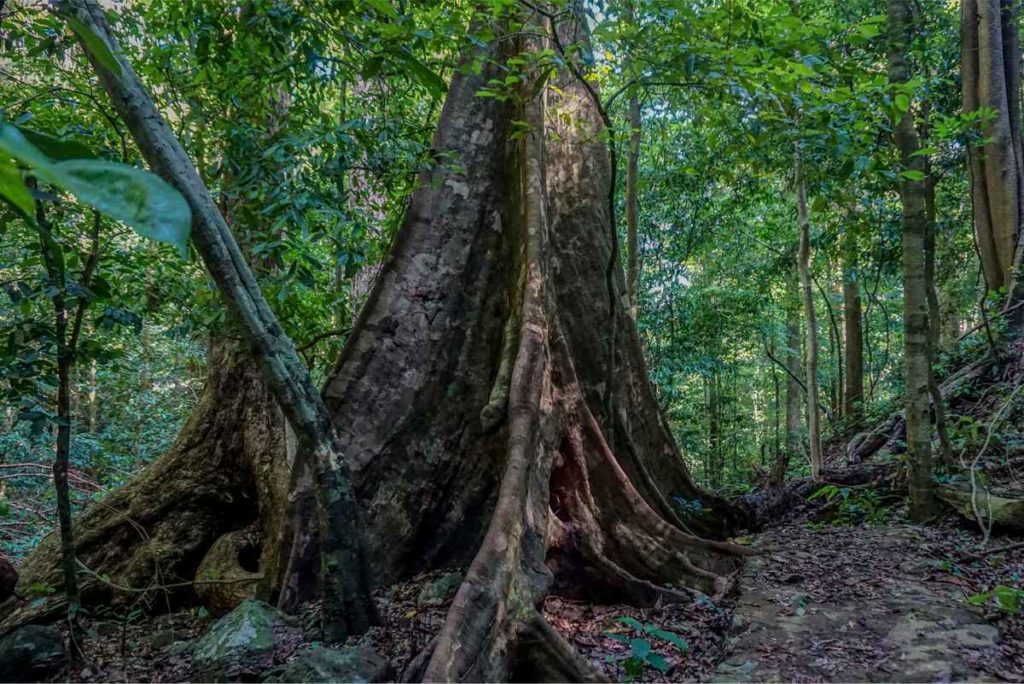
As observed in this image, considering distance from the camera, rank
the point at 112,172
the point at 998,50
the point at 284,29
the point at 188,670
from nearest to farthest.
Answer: the point at 112,172 < the point at 188,670 < the point at 284,29 < the point at 998,50

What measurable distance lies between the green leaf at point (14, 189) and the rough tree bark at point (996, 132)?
32.1 feet

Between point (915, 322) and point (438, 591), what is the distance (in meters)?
4.50

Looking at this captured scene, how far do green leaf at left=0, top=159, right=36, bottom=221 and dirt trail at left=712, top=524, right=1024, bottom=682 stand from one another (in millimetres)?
3474

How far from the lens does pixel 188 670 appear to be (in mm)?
3406

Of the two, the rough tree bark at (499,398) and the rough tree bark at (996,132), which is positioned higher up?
the rough tree bark at (996,132)

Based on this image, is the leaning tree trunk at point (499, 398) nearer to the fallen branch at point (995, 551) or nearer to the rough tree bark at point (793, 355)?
the fallen branch at point (995, 551)

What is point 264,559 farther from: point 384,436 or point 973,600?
point 973,600

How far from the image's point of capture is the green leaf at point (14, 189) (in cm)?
48

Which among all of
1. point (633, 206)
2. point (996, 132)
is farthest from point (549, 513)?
point (996, 132)

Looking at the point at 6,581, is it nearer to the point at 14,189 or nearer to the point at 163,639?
the point at 163,639

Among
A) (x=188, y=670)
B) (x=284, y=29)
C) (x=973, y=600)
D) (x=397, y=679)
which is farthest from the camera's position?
(x=973, y=600)

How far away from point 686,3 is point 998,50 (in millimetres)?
6609

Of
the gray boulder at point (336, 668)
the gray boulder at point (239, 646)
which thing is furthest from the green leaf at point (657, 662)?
the gray boulder at point (239, 646)

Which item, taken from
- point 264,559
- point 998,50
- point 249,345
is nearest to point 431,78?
point 249,345
